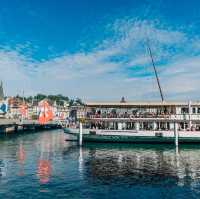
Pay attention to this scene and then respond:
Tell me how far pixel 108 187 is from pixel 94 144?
4183cm

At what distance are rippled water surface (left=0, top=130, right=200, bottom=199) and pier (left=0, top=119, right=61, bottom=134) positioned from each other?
74157 mm

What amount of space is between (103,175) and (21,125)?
115m

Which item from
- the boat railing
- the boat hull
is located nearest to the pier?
the boat hull

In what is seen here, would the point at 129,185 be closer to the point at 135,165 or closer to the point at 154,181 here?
the point at 154,181

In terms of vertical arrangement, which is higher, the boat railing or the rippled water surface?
the boat railing

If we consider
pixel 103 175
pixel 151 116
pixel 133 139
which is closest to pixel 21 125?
pixel 133 139

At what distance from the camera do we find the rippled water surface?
114 ft

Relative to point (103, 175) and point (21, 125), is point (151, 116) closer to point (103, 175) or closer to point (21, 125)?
point (103, 175)

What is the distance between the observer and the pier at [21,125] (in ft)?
438

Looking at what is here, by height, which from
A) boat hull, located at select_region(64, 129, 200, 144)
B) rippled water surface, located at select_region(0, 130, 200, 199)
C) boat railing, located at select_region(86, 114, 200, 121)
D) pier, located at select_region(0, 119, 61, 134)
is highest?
boat railing, located at select_region(86, 114, 200, 121)

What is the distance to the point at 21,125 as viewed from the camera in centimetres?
15325

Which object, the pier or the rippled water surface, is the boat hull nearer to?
the rippled water surface

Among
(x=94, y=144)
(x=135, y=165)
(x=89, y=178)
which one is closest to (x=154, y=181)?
(x=89, y=178)

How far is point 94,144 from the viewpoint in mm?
78500
